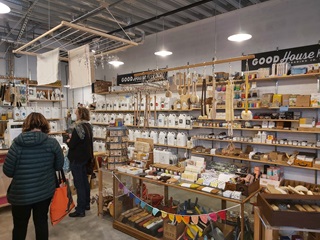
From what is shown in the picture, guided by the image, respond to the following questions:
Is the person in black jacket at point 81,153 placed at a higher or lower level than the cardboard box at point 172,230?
higher

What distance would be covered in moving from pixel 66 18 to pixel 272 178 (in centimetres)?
588

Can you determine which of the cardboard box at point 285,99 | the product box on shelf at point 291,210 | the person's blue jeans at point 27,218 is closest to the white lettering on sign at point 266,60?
the cardboard box at point 285,99

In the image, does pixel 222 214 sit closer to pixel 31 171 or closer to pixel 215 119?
pixel 31 171

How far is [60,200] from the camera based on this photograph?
9.18ft

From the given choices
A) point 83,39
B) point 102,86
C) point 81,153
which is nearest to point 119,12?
point 83,39

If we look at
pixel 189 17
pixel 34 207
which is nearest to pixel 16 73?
pixel 189 17

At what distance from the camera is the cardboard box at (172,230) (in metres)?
2.77

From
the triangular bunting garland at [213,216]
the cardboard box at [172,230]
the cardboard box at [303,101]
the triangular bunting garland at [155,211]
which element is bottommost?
the cardboard box at [172,230]

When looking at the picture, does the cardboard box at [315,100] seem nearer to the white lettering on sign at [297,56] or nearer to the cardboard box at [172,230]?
the white lettering on sign at [297,56]

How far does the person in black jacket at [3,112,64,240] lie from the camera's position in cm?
221

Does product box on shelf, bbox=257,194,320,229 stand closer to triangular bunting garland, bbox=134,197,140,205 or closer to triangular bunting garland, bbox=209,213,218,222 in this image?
triangular bunting garland, bbox=209,213,218,222

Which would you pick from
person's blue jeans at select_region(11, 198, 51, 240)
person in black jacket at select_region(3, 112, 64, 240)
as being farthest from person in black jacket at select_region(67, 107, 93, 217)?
person's blue jeans at select_region(11, 198, 51, 240)

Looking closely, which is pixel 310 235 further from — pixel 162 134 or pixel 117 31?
pixel 117 31

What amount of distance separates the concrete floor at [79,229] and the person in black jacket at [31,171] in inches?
33.8
